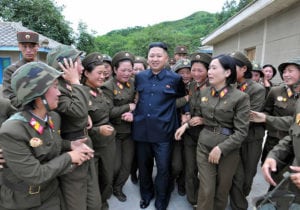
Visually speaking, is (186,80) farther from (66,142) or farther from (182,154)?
(66,142)

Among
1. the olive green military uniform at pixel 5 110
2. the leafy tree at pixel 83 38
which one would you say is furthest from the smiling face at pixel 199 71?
the leafy tree at pixel 83 38

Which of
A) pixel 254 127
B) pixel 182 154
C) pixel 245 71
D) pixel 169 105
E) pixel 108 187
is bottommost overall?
pixel 108 187

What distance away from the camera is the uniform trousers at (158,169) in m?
3.27

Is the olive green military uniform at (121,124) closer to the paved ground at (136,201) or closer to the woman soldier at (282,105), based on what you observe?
the paved ground at (136,201)

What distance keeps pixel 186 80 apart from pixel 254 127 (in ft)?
3.83

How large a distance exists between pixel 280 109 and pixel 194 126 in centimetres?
113

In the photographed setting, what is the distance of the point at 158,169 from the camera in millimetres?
3312

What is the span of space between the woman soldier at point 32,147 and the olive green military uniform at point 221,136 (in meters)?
1.44

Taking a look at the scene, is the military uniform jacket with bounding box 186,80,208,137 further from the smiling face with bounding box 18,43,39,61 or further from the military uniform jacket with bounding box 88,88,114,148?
the smiling face with bounding box 18,43,39,61

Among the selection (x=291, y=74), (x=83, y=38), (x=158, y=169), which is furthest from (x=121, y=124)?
(x=83, y=38)

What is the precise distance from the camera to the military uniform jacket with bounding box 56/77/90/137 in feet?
7.01

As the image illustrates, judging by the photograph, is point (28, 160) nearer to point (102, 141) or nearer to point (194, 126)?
point (102, 141)

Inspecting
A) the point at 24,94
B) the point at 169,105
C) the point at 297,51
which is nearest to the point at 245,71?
the point at 169,105

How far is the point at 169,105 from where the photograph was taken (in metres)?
3.26
